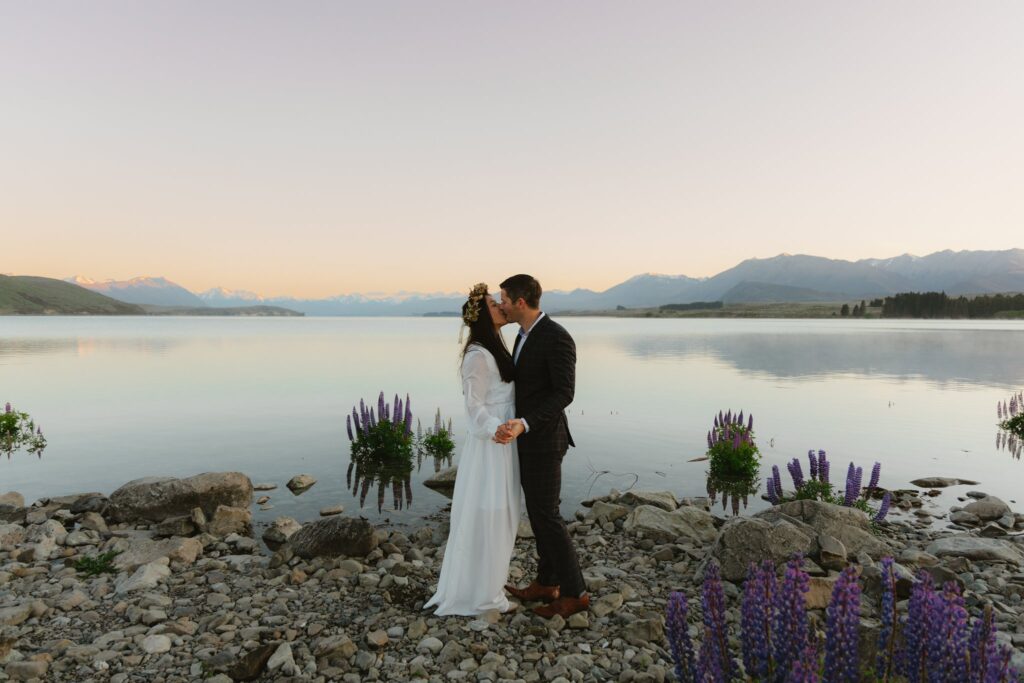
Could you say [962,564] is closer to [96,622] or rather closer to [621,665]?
[621,665]

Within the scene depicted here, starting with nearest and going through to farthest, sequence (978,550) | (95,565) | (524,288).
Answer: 1. (524,288)
2. (95,565)
3. (978,550)

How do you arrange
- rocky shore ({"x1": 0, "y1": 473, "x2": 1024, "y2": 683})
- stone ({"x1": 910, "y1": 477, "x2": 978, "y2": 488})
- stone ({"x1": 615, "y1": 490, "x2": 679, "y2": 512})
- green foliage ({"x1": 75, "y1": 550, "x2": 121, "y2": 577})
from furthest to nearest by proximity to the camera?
1. stone ({"x1": 910, "y1": 477, "x2": 978, "y2": 488})
2. stone ({"x1": 615, "y1": 490, "x2": 679, "y2": 512})
3. green foliage ({"x1": 75, "y1": 550, "x2": 121, "y2": 577})
4. rocky shore ({"x1": 0, "y1": 473, "x2": 1024, "y2": 683})

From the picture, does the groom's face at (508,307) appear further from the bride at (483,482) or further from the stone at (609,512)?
the stone at (609,512)

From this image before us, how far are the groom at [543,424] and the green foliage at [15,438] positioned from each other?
1708 cm

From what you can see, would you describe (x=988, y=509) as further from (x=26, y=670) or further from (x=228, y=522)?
(x=26, y=670)

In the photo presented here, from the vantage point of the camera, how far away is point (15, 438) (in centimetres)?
1812

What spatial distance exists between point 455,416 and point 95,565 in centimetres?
1560

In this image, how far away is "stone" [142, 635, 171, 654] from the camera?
19.5 feet

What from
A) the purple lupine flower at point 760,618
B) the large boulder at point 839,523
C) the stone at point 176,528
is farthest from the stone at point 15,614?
the large boulder at point 839,523

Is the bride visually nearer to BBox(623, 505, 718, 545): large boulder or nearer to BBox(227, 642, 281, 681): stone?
BBox(227, 642, 281, 681): stone

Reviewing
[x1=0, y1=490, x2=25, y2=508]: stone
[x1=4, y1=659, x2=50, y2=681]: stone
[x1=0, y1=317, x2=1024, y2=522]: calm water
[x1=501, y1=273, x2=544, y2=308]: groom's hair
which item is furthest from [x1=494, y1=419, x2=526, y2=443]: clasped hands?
[x1=0, y1=490, x2=25, y2=508]: stone

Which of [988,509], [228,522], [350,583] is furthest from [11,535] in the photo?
[988,509]

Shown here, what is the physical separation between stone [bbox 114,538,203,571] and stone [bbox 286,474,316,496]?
4208mm

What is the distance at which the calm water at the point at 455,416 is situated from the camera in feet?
49.4
